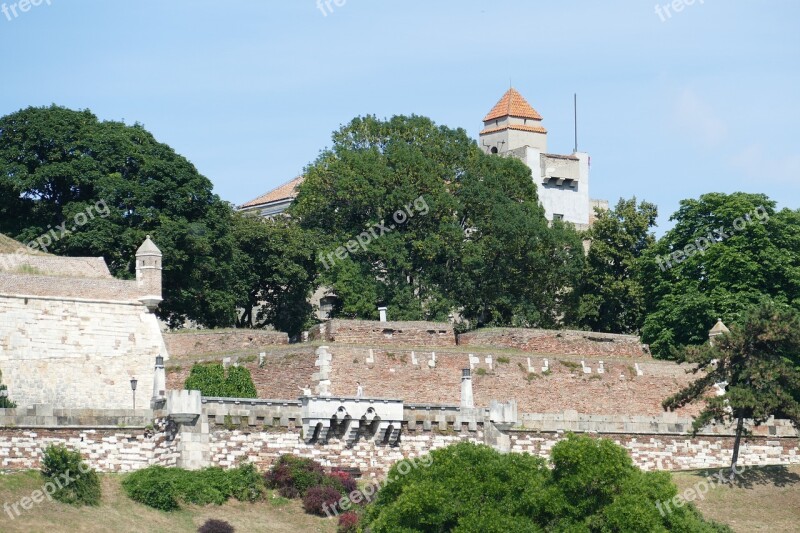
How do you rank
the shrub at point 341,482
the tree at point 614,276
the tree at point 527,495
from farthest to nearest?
the tree at point 614,276, the shrub at point 341,482, the tree at point 527,495

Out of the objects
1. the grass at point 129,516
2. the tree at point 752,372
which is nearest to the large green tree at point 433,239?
the tree at point 752,372

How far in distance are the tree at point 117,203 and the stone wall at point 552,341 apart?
961 centimetres

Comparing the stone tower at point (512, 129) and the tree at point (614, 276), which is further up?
the stone tower at point (512, 129)

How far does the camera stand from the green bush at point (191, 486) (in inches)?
1902

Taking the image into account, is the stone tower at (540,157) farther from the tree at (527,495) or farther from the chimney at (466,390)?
the tree at (527,495)

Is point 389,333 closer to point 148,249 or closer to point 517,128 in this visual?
point 148,249

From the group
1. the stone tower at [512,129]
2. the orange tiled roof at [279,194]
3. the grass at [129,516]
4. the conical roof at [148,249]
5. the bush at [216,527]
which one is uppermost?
the stone tower at [512,129]

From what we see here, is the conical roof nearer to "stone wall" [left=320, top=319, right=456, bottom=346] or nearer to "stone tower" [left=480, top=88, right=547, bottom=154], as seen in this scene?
"stone wall" [left=320, top=319, right=456, bottom=346]

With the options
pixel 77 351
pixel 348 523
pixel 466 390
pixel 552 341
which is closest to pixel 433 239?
pixel 552 341

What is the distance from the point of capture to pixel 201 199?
224ft

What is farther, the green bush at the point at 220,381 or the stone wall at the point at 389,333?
the stone wall at the point at 389,333

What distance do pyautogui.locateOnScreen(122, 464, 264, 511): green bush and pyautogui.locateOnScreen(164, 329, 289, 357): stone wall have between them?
1061cm

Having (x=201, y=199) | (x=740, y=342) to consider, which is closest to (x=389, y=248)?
(x=201, y=199)

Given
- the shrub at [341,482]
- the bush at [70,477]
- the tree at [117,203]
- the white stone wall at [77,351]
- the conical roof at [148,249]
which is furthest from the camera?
the tree at [117,203]
